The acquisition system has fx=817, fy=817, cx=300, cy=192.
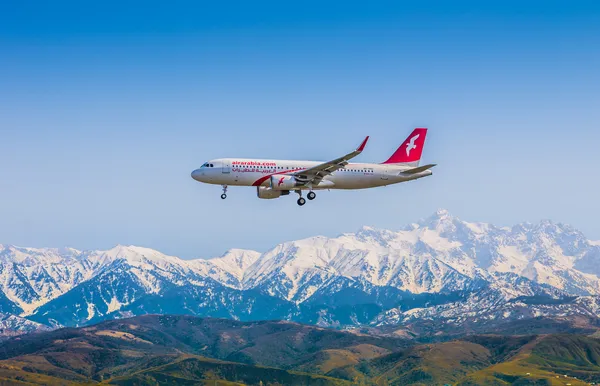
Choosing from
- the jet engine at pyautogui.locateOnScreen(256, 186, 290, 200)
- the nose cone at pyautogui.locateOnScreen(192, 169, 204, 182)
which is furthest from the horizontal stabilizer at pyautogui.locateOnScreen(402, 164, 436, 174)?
the nose cone at pyautogui.locateOnScreen(192, 169, 204, 182)

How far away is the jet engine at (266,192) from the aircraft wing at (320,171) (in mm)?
5200

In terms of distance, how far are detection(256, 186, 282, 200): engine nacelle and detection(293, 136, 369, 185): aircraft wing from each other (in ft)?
17.5

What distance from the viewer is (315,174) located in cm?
16062

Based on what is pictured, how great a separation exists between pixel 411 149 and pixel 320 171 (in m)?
29.8

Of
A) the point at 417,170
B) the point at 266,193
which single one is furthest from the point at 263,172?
the point at 417,170

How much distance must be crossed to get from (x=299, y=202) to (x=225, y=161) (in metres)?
17.0

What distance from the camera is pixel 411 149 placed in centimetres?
18075

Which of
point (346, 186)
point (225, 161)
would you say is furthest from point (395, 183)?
point (225, 161)

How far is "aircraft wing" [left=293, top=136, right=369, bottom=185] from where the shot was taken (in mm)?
157188

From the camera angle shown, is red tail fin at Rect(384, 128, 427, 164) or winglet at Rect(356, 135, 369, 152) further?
red tail fin at Rect(384, 128, 427, 164)

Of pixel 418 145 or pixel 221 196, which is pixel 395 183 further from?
pixel 221 196

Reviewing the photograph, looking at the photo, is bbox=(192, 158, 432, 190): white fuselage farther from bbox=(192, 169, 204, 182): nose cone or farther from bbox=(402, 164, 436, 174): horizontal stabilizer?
bbox=(402, 164, 436, 174): horizontal stabilizer

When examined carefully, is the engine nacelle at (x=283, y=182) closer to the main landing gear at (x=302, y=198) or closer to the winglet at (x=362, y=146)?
the main landing gear at (x=302, y=198)

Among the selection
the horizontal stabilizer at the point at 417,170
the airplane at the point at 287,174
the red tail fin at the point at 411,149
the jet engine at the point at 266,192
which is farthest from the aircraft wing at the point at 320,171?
the red tail fin at the point at 411,149
